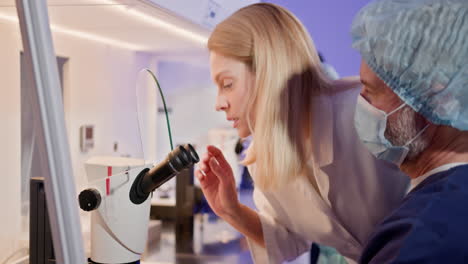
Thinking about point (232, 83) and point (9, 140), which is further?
point (232, 83)

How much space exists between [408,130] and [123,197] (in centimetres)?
59

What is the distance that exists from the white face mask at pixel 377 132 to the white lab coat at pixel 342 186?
0.22m

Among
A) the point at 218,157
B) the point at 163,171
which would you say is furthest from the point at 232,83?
the point at 163,171

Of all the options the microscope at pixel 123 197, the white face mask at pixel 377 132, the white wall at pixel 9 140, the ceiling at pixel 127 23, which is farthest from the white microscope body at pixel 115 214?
the white face mask at pixel 377 132

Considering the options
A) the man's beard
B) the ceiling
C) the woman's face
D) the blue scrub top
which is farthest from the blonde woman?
the blue scrub top

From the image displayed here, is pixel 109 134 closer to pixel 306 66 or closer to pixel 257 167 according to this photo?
pixel 257 167

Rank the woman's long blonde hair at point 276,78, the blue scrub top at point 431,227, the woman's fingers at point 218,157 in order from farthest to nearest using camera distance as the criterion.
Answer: the woman's fingers at point 218,157, the woman's long blonde hair at point 276,78, the blue scrub top at point 431,227

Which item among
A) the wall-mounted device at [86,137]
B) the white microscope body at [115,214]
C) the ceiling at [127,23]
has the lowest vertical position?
the white microscope body at [115,214]

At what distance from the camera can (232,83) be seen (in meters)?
1.19

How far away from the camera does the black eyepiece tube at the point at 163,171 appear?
931 millimetres

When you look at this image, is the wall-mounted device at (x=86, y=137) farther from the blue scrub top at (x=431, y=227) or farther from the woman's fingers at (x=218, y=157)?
the blue scrub top at (x=431, y=227)

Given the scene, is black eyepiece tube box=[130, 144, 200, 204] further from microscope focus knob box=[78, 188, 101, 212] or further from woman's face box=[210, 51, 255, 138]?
woman's face box=[210, 51, 255, 138]

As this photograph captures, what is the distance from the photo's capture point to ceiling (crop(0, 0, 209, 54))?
949 mm

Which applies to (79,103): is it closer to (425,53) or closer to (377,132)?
(377,132)
